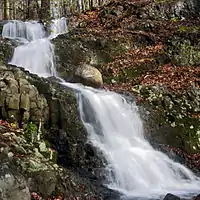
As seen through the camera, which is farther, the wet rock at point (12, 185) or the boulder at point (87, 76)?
the boulder at point (87, 76)

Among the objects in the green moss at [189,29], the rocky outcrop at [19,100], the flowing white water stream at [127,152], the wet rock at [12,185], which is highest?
the green moss at [189,29]

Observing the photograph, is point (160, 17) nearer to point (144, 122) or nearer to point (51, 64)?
point (51, 64)

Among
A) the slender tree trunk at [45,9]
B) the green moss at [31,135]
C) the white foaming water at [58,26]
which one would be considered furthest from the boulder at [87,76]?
the slender tree trunk at [45,9]

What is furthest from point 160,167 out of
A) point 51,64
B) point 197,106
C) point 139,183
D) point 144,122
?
point 51,64

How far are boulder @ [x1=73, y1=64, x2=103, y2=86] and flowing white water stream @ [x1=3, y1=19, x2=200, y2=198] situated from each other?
48.3 inches

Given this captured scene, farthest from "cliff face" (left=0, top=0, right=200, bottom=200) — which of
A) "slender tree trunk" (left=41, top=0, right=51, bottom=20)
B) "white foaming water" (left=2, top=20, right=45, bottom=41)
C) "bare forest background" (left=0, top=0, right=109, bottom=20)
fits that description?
"bare forest background" (left=0, top=0, right=109, bottom=20)

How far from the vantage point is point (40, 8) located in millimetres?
25562

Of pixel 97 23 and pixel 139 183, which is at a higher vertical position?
pixel 97 23

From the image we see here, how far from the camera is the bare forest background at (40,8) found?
25069mm

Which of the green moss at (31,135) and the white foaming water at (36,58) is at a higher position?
the white foaming water at (36,58)

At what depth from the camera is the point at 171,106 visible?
1314cm

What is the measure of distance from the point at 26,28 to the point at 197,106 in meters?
10.4

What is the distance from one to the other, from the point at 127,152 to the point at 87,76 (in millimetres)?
4512

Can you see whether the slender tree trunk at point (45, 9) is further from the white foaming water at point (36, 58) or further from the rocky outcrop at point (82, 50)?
the white foaming water at point (36, 58)
